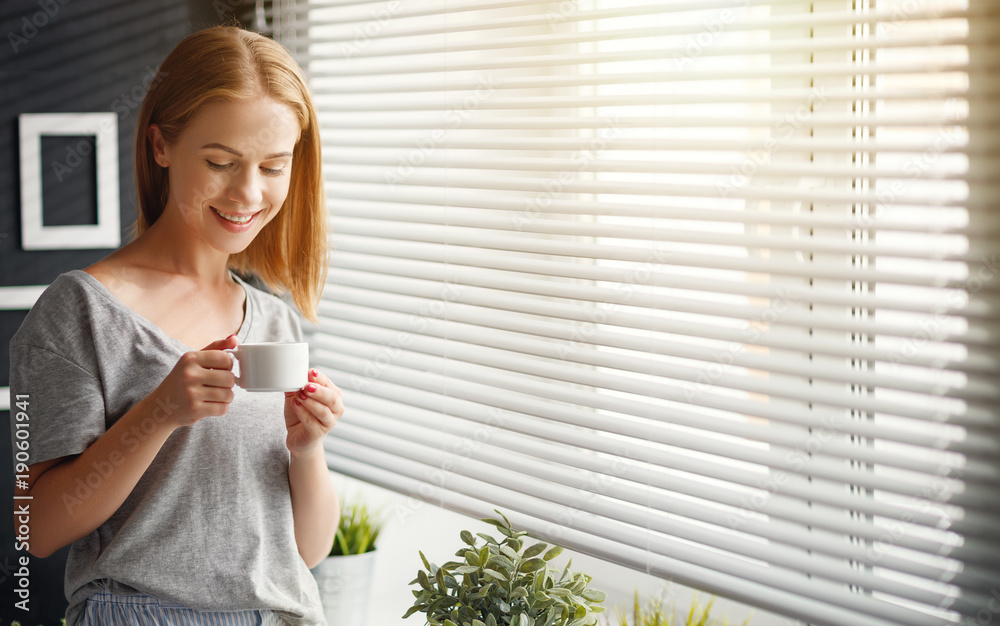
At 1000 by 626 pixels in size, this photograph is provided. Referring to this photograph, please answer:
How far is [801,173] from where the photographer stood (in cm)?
121

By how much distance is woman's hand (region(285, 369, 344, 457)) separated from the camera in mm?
1174

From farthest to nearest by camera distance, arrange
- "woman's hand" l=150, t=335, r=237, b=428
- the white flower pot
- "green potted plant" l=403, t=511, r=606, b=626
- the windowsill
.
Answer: the white flower pot → the windowsill → "green potted plant" l=403, t=511, r=606, b=626 → "woman's hand" l=150, t=335, r=237, b=428

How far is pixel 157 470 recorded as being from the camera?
1.17 m

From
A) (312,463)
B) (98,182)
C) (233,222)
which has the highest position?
(98,182)

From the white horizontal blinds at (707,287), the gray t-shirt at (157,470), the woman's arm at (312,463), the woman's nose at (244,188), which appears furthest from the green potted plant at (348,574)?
the woman's nose at (244,188)

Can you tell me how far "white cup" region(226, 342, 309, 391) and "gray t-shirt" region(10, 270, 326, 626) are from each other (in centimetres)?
15

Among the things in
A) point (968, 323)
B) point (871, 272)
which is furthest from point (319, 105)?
point (968, 323)

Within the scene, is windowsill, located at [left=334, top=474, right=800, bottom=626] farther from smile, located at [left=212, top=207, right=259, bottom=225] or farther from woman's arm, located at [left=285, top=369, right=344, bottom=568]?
smile, located at [left=212, top=207, right=259, bottom=225]

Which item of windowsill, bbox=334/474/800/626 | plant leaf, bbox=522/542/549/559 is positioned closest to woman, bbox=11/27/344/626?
plant leaf, bbox=522/542/549/559

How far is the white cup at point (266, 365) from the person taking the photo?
1049mm

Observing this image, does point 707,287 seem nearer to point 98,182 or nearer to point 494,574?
point 494,574

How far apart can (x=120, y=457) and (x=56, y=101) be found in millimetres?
1509

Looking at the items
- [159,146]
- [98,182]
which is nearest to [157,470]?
[159,146]

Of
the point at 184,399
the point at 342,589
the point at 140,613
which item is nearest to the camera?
the point at 184,399
